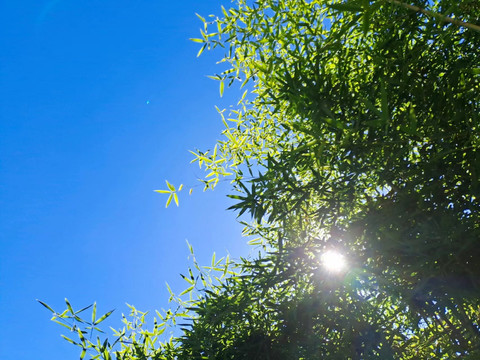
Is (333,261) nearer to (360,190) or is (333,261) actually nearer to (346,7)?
(360,190)

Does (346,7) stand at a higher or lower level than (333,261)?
higher

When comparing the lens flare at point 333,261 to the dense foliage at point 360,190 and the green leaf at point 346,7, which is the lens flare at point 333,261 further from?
the green leaf at point 346,7

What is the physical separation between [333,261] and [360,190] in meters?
Result: 0.71

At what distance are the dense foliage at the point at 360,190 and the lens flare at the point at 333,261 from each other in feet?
0.16

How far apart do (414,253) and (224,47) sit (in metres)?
2.50

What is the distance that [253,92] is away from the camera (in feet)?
13.8

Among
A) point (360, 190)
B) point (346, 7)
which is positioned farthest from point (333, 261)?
point (346, 7)

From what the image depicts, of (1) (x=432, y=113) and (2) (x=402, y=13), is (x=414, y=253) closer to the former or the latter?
(1) (x=432, y=113)

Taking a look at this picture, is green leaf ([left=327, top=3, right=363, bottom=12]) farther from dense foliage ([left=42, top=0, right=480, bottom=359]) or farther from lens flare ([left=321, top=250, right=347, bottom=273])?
lens flare ([left=321, top=250, right=347, bottom=273])

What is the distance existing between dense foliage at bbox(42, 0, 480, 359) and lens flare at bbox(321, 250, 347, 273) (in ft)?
0.16

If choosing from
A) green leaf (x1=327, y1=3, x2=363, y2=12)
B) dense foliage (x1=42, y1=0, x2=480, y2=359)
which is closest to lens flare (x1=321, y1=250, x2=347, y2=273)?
dense foliage (x1=42, y1=0, x2=480, y2=359)

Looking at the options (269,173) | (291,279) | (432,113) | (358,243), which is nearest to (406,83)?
(432,113)

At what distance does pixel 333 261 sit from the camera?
3.47 metres

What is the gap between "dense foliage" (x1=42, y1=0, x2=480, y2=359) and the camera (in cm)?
276
